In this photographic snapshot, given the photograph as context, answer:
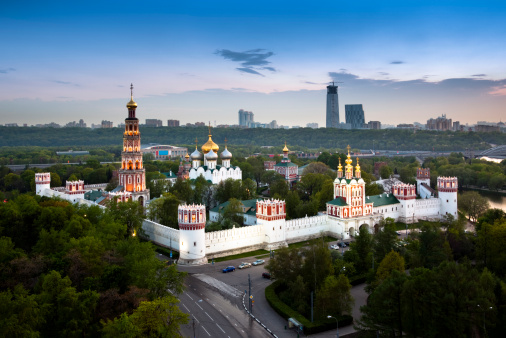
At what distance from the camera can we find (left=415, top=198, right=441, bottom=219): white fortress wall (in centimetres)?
5334

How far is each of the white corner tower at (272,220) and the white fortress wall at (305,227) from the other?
162 centimetres

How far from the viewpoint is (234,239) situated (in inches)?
1612

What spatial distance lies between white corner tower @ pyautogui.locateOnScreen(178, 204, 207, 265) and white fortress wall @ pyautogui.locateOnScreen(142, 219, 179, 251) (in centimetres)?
255

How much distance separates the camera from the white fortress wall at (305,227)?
44375 mm

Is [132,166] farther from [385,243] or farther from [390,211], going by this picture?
[385,243]

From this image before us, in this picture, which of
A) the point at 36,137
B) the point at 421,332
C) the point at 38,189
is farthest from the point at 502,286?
the point at 36,137

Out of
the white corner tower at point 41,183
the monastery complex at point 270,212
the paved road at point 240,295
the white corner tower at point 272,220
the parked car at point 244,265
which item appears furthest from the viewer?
the white corner tower at point 41,183

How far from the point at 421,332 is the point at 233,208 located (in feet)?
81.2

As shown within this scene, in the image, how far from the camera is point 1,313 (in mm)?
21719

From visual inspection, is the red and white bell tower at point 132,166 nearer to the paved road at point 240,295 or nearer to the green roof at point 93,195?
the green roof at point 93,195

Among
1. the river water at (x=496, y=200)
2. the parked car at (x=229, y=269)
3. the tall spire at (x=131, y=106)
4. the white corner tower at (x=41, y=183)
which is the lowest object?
the parked car at (x=229, y=269)

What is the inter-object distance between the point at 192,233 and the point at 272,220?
7.37 meters

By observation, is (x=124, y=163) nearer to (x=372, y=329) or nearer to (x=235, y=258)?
(x=235, y=258)

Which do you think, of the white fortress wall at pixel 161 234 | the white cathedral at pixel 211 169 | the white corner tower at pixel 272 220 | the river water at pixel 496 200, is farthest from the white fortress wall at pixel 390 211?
the white cathedral at pixel 211 169
